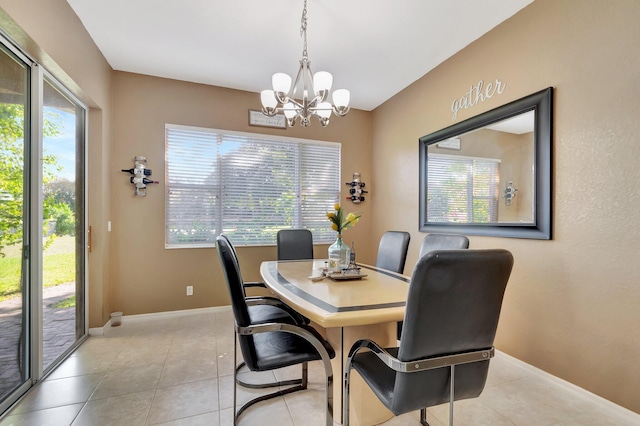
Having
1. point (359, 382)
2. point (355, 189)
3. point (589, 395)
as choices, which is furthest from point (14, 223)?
point (589, 395)

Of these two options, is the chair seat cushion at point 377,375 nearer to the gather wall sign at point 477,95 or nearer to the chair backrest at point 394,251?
the chair backrest at point 394,251

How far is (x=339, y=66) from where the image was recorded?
3.24 metres

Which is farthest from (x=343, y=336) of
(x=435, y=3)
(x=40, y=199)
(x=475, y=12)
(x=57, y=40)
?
(x=57, y=40)

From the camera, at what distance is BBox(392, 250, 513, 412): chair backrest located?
990 millimetres

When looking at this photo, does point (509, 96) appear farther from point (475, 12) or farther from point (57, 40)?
point (57, 40)

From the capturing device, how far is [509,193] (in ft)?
8.13

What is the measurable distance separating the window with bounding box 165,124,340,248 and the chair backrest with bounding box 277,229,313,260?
2.24 feet

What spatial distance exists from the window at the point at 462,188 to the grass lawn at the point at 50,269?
3.63 meters

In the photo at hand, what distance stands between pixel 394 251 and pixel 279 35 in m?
2.31

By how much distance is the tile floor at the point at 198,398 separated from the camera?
1.71 metres

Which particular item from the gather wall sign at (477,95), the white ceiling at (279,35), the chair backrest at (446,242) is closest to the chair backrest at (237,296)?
the chair backrest at (446,242)

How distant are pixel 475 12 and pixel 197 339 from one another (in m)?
3.92

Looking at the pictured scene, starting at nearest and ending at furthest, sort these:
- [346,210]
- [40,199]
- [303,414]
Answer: [303,414]
[40,199]
[346,210]

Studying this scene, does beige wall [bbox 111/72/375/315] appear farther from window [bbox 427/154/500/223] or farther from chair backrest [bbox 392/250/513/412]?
chair backrest [bbox 392/250/513/412]
